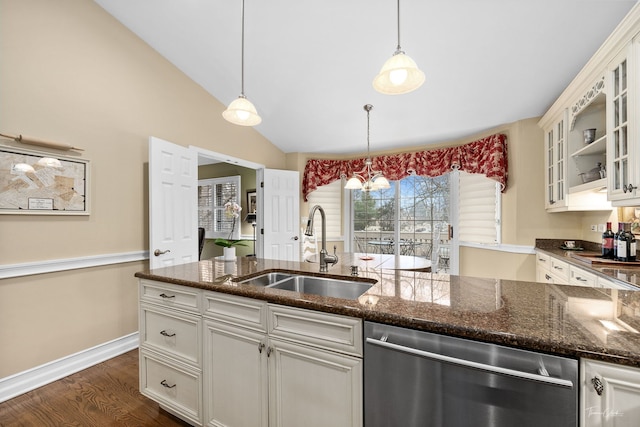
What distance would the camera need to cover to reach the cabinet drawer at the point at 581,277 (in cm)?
205

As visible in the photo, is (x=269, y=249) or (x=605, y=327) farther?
(x=269, y=249)

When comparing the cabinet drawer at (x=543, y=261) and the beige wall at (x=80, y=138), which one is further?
the cabinet drawer at (x=543, y=261)

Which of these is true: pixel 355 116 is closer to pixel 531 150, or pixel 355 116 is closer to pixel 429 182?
pixel 429 182

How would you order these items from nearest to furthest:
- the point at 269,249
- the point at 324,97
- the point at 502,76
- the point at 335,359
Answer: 1. the point at 335,359
2. the point at 502,76
3. the point at 324,97
4. the point at 269,249

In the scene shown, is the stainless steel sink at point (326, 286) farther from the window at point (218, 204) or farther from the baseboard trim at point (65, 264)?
the window at point (218, 204)

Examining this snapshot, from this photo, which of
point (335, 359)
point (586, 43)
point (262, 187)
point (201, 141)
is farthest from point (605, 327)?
point (262, 187)

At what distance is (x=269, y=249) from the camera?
14.6ft

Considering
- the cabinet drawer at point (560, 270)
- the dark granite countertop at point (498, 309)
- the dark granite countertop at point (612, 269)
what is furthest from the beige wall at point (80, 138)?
the cabinet drawer at point (560, 270)

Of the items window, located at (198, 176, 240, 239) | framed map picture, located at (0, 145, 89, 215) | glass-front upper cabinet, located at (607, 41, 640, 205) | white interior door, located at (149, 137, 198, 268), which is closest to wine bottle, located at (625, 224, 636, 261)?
glass-front upper cabinet, located at (607, 41, 640, 205)

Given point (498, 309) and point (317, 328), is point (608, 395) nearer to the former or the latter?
point (498, 309)

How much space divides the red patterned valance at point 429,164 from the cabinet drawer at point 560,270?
115cm

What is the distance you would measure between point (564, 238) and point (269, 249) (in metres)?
3.79

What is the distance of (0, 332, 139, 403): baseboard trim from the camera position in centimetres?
202

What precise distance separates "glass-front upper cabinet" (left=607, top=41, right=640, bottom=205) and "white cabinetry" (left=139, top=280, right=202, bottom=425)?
2.77 metres
